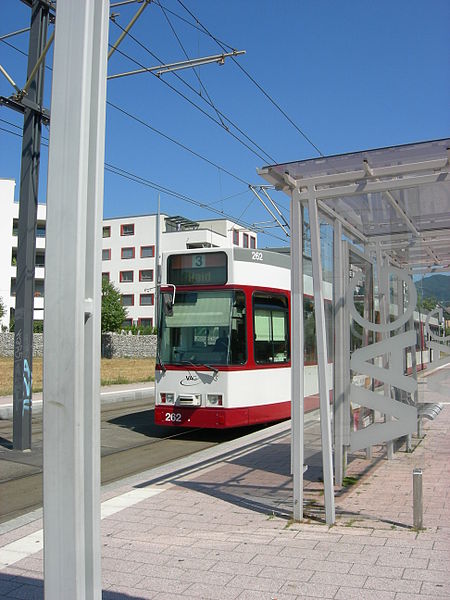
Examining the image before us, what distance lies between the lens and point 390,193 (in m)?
6.41

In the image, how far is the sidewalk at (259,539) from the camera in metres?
4.38

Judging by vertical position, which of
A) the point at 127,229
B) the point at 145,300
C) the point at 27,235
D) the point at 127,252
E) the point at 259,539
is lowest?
the point at 259,539

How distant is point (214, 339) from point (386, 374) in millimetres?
5703

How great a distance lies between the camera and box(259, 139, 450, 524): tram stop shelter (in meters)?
6.04

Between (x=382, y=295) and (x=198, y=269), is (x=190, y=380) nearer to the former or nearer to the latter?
(x=198, y=269)

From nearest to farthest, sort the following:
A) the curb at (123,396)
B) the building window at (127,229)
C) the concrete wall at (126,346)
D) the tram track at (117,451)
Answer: the tram track at (117,451)
the curb at (123,396)
the concrete wall at (126,346)
the building window at (127,229)

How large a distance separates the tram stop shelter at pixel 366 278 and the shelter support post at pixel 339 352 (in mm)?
11

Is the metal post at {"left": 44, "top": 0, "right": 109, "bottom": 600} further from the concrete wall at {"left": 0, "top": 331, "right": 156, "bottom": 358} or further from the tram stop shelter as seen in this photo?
the concrete wall at {"left": 0, "top": 331, "right": 156, "bottom": 358}

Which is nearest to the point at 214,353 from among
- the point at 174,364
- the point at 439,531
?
the point at 174,364

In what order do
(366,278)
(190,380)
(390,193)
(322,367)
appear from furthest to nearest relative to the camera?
(190,380) < (366,278) < (390,193) < (322,367)

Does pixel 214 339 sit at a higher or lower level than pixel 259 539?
higher

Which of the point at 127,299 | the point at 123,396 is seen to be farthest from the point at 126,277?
the point at 123,396

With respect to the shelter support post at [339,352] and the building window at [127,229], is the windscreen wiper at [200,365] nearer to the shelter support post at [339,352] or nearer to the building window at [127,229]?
the shelter support post at [339,352]

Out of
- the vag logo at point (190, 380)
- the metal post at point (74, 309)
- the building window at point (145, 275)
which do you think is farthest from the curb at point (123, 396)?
the building window at point (145, 275)
